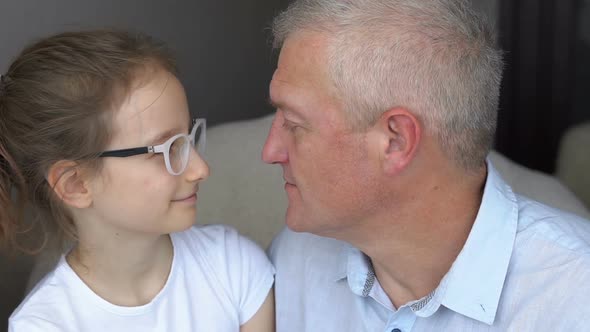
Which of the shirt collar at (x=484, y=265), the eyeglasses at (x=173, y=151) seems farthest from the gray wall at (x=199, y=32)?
the shirt collar at (x=484, y=265)

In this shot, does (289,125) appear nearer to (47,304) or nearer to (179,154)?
(179,154)

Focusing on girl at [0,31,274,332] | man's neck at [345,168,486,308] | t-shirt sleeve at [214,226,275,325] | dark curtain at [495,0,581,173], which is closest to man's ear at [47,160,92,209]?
girl at [0,31,274,332]

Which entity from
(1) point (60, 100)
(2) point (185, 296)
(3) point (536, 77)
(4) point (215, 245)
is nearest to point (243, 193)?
(4) point (215, 245)

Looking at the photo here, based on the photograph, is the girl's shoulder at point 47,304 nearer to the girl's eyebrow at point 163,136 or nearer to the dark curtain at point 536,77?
the girl's eyebrow at point 163,136

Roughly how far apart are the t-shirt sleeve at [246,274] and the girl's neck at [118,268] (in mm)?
159

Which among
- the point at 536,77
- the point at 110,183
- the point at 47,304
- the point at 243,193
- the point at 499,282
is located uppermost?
the point at 110,183

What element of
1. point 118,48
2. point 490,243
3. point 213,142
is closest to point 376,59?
point 490,243

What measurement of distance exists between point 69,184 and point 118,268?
0.64 ft

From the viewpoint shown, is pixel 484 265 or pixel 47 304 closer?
pixel 484 265

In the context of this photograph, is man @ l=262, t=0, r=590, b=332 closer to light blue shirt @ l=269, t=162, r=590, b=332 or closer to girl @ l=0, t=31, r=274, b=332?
light blue shirt @ l=269, t=162, r=590, b=332

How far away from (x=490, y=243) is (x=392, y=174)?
210 millimetres

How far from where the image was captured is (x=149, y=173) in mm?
1558

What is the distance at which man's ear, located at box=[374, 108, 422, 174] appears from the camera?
1453mm

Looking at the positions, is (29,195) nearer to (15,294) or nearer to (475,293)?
(15,294)
